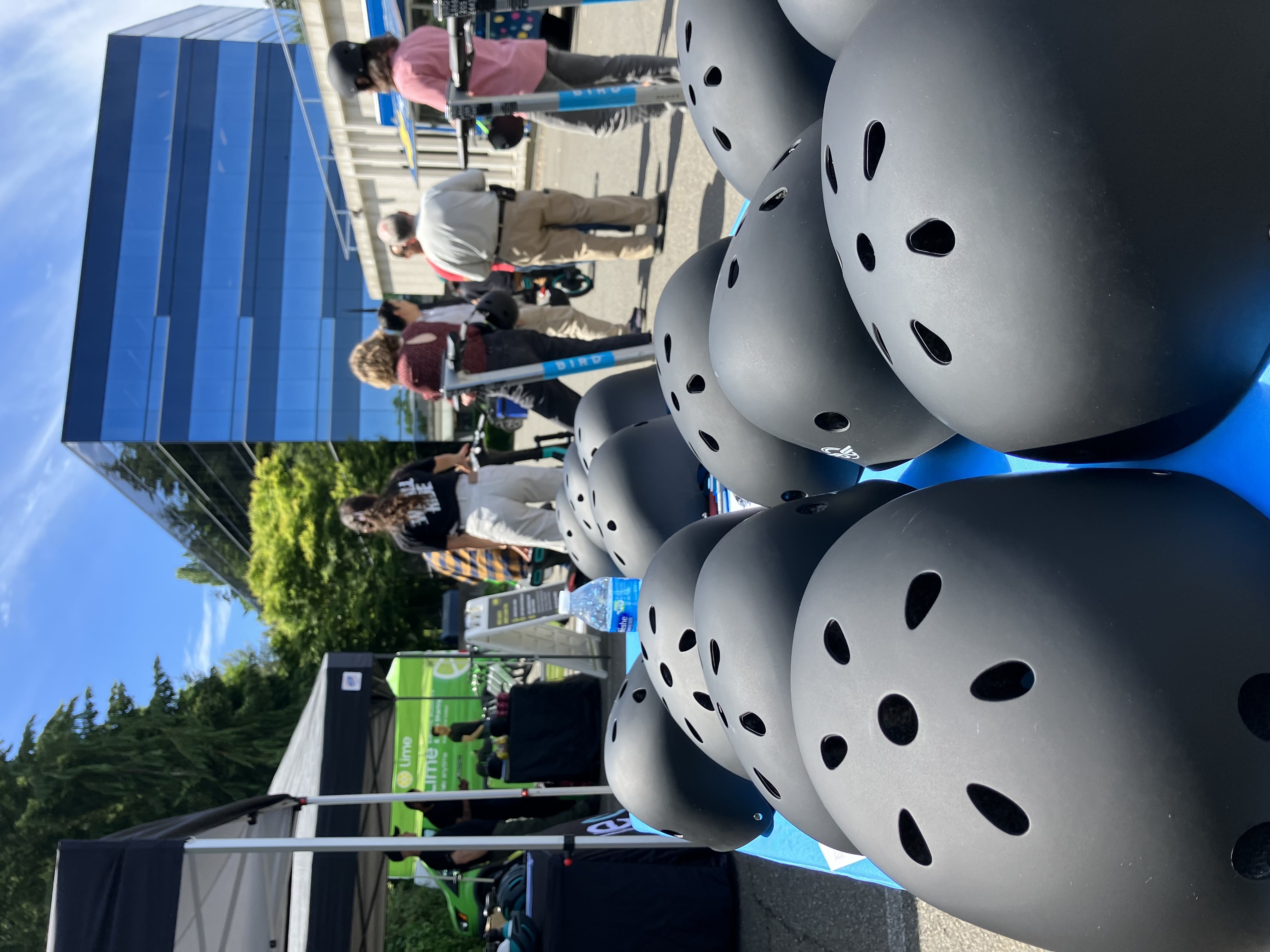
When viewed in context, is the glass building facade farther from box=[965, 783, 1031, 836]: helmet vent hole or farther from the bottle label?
box=[965, 783, 1031, 836]: helmet vent hole

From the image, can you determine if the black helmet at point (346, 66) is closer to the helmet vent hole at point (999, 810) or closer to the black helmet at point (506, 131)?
the black helmet at point (506, 131)

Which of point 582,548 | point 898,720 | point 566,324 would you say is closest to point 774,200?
point 898,720

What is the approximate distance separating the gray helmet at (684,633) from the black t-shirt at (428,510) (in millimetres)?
4299

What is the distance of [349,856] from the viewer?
6.09m

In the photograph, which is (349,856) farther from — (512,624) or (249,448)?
(249,448)

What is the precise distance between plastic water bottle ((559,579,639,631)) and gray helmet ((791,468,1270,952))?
2.70m

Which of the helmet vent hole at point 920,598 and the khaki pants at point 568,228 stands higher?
the khaki pants at point 568,228

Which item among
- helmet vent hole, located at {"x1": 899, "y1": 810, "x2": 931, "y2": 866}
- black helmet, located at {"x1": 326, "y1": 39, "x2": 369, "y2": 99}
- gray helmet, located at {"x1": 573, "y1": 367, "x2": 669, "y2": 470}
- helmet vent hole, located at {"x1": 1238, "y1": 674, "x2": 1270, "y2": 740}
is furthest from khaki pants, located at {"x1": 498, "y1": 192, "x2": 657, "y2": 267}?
helmet vent hole, located at {"x1": 1238, "y1": 674, "x2": 1270, "y2": 740}

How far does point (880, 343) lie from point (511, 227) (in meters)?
5.49

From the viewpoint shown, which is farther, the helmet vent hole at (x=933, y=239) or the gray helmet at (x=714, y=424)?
the gray helmet at (x=714, y=424)

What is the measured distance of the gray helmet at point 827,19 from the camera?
215cm

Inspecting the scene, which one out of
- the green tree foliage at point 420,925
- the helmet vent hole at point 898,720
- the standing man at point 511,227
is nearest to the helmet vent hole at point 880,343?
the helmet vent hole at point 898,720

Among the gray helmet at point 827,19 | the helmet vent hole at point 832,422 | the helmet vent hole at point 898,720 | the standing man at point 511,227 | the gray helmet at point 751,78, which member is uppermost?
the standing man at point 511,227

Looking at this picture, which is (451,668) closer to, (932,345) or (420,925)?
(420,925)
